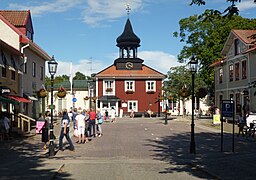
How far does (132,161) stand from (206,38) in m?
35.6

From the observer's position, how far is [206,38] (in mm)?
48969

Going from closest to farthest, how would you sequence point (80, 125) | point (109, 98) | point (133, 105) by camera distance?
point (80, 125)
point (109, 98)
point (133, 105)

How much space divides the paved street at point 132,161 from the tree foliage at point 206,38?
88.5ft

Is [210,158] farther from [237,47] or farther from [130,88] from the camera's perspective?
[130,88]

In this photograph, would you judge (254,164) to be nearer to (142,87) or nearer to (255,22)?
(255,22)

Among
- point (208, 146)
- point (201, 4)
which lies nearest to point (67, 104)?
point (208, 146)

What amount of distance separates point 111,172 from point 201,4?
565 cm

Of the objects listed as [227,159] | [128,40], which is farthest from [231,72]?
[128,40]

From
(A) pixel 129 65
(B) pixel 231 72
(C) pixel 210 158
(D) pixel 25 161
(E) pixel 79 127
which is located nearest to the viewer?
(D) pixel 25 161

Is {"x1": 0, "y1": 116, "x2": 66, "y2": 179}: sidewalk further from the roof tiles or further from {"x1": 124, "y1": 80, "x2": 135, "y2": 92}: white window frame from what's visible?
{"x1": 124, "y1": 80, "x2": 135, "y2": 92}: white window frame

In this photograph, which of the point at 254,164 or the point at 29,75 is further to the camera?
the point at 29,75

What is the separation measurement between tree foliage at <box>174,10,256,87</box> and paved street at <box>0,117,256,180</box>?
26962mm

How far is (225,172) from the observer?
12117 millimetres

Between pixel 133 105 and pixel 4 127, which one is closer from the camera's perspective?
pixel 4 127
